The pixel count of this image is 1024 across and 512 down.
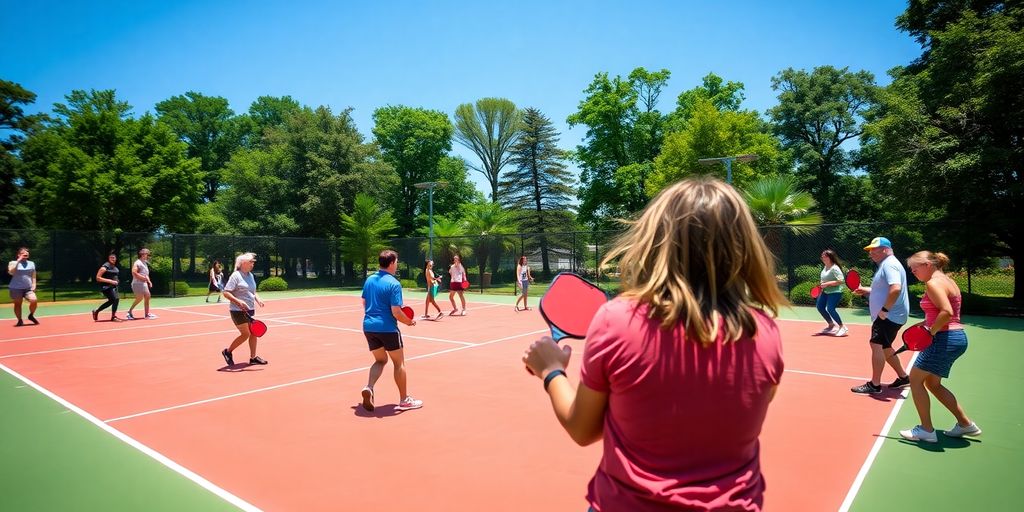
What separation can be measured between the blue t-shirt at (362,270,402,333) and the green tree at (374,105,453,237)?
46.3 metres

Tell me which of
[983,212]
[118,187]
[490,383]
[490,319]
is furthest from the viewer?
[118,187]

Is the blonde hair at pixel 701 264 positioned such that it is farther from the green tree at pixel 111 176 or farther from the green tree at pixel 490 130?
the green tree at pixel 490 130

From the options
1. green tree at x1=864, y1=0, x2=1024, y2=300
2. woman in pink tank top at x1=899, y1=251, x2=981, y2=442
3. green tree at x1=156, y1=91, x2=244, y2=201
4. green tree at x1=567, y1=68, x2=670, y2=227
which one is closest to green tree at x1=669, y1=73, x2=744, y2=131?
green tree at x1=567, y1=68, x2=670, y2=227

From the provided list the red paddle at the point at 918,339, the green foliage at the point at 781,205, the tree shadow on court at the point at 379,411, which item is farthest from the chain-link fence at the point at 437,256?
the red paddle at the point at 918,339

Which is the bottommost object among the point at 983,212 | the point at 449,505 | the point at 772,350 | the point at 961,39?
the point at 449,505

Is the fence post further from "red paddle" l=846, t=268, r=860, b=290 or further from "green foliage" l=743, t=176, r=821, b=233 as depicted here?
"green foliage" l=743, t=176, r=821, b=233

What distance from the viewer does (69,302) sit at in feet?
76.9

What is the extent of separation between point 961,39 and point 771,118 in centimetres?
2717

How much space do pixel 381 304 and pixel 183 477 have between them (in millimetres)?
2722

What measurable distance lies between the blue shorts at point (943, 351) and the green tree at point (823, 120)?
128 ft

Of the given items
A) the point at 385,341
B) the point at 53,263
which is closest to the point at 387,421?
the point at 385,341

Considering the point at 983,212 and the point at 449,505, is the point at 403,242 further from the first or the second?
the point at 449,505

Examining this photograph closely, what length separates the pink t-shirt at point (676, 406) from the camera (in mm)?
1455

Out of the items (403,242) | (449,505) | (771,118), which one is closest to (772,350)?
(449,505)
